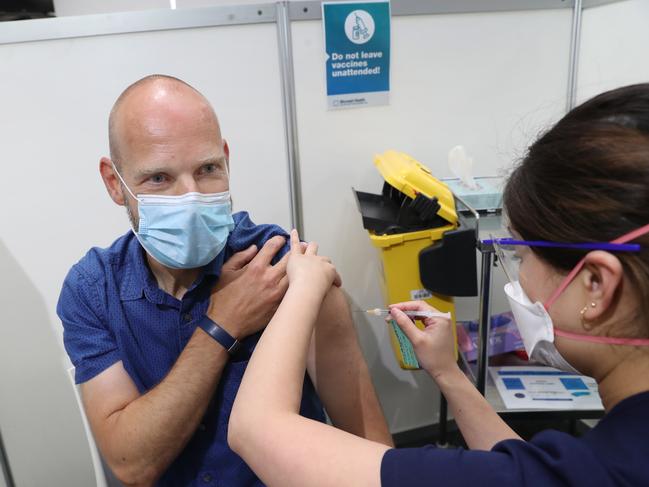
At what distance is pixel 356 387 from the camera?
4.24 feet

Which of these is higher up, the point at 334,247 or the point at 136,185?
the point at 136,185

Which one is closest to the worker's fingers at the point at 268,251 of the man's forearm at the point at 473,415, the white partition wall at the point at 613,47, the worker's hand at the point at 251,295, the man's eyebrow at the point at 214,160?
the worker's hand at the point at 251,295

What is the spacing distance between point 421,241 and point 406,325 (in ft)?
1.54

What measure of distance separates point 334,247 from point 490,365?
0.73 metres

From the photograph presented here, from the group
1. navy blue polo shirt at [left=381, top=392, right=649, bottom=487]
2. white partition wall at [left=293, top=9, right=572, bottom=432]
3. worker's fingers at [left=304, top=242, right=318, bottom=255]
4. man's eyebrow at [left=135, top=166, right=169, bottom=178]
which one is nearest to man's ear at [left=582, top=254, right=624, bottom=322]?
navy blue polo shirt at [left=381, top=392, right=649, bottom=487]

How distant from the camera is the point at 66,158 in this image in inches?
65.0

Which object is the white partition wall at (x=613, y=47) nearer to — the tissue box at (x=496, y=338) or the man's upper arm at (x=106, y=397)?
the tissue box at (x=496, y=338)

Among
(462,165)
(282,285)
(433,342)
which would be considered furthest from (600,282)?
(462,165)

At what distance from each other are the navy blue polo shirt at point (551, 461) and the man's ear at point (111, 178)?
0.90 meters

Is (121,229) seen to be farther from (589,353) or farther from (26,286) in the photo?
(589,353)

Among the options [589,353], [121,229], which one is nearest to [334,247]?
[121,229]

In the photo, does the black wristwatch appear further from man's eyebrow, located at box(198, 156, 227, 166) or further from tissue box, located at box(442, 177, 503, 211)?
tissue box, located at box(442, 177, 503, 211)

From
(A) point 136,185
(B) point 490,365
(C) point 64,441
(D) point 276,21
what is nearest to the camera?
(A) point 136,185

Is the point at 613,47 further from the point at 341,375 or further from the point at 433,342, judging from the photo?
the point at 341,375
